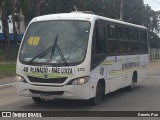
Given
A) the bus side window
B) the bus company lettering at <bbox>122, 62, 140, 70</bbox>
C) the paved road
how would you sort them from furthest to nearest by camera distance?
the bus company lettering at <bbox>122, 62, 140, 70</bbox>
the bus side window
the paved road

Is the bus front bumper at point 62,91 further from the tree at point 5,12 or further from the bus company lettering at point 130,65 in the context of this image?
the tree at point 5,12

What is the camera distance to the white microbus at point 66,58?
1176 cm

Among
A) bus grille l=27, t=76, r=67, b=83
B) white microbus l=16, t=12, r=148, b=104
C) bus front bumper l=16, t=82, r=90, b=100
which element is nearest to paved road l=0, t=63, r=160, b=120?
white microbus l=16, t=12, r=148, b=104

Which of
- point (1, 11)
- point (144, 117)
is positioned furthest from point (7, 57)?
point (144, 117)

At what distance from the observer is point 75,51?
12.2 m

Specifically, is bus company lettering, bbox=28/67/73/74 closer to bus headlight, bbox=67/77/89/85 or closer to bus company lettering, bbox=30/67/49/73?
bus company lettering, bbox=30/67/49/73

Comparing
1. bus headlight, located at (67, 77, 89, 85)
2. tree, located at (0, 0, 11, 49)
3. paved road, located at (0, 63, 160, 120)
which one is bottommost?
paved road, located at (0, 63, 160, 120)

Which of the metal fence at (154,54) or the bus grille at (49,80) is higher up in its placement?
the bus grille at (49,80)

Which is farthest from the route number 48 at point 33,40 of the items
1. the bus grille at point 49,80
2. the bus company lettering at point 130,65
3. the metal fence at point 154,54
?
the metal fence at point 154,54

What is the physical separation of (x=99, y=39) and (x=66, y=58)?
1.64 m

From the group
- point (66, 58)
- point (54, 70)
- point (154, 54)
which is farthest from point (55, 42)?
point (154, 54)

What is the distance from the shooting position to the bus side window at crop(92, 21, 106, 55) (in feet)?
41.9

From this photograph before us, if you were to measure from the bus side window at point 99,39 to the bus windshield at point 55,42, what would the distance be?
1.29 ft

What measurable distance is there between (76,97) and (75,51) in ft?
4.39
